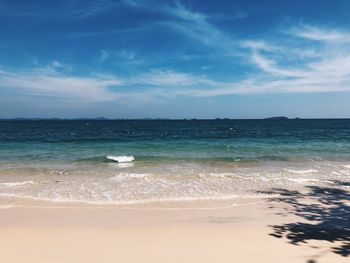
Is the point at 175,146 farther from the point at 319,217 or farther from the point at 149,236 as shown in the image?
the point at 149,236

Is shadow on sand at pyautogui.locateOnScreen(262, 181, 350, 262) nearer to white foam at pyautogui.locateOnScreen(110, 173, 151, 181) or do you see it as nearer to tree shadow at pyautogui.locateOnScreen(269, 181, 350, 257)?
tree shadow at pyautogui.locateOnScreen(269, 181, 350, 257)

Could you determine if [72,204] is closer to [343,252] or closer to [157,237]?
[157,237]

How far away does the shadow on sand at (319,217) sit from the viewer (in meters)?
7.36

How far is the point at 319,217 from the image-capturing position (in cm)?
912

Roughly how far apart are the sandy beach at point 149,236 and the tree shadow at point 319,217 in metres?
0.27

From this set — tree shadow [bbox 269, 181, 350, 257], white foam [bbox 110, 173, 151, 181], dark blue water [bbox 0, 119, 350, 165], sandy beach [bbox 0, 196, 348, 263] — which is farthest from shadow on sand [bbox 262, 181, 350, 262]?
dark blue water [bbox 0, 119, 350, 165]

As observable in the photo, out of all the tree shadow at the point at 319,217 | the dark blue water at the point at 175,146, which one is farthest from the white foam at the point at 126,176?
the dark blue water at the point at 175,146

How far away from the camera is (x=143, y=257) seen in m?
6.46

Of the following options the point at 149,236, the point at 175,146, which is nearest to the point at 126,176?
the point at 149,236

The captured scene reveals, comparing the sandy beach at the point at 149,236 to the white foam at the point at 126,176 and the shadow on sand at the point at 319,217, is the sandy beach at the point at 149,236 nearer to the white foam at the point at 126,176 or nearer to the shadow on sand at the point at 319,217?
the shadow on sand at the point at 319,217

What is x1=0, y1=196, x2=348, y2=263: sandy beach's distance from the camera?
6465mm

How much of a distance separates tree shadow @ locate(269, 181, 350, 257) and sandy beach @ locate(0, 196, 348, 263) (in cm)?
27

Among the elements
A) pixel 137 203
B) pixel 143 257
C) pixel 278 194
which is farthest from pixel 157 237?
pixel 278 194

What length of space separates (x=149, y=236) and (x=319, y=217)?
188 inches
